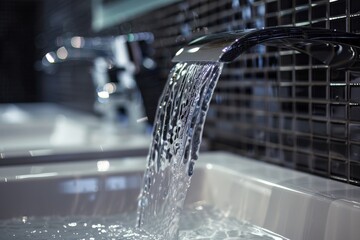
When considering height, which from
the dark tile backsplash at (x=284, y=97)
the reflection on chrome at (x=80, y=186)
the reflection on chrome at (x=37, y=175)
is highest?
the dark tile backsplash at (x=284, y=97)

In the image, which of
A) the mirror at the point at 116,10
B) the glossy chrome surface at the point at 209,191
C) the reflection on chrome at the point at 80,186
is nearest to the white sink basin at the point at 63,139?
the glossy chrome surface at the point at 209,191

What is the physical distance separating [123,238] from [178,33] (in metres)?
0.67

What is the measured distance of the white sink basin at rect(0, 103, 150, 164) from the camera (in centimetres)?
111

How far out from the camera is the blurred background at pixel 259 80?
2.61 feet

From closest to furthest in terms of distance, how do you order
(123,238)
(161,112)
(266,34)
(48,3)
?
1. (266,34)
2. (123,238)
3. (161,112)
4. (48,3)

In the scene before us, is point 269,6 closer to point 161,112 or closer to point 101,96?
point 161,112

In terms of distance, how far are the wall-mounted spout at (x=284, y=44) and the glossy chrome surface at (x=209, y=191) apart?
170 millimetres

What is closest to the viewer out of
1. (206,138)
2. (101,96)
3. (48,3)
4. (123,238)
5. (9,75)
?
(123,238)

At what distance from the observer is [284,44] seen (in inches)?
26.6

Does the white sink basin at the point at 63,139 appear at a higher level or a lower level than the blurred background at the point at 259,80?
lower

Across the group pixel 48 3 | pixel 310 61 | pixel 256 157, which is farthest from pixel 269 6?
pixel 48 3

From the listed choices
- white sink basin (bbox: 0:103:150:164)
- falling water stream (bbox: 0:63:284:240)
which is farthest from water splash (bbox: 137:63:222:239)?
white sink basin (bbox: 0:103:150:164)

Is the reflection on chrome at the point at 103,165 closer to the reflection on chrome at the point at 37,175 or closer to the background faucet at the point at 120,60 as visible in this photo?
the reflection on chrome at the point at 37,175

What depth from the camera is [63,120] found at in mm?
1862
